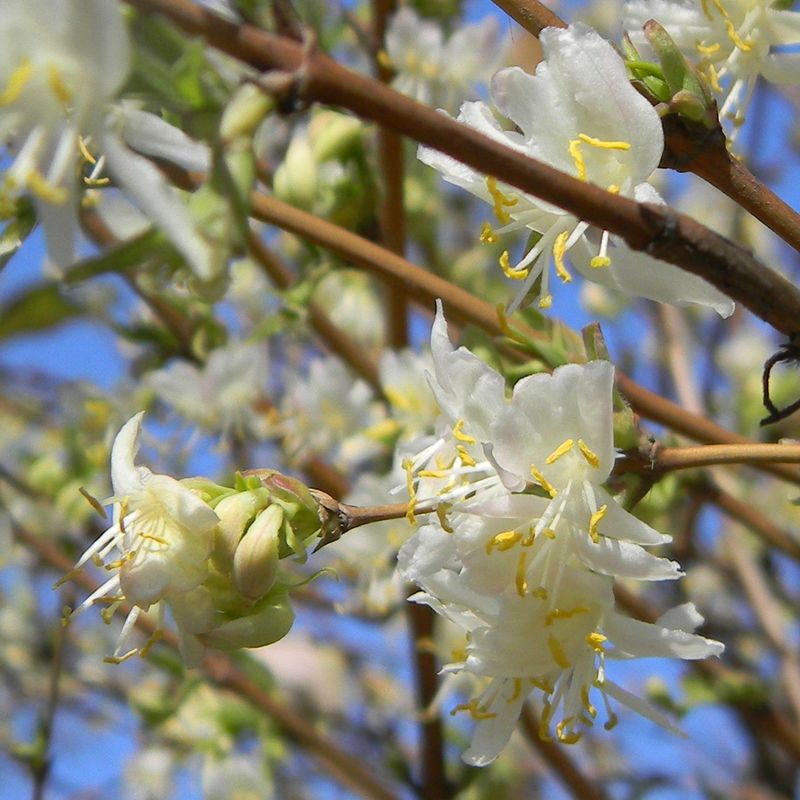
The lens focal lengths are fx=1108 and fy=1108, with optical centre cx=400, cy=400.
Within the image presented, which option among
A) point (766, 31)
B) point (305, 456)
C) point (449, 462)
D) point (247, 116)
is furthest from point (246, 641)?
point (305, 456)

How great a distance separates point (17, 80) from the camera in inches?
21.3

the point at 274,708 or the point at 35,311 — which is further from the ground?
the point at 35,311

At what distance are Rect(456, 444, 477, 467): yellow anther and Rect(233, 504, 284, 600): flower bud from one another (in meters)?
0.15

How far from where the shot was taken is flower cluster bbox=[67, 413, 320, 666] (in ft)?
2.15

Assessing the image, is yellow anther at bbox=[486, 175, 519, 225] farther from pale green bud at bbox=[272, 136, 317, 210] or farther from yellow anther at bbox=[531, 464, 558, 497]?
pale green bud at bbox=[272, 136, 317, 210]

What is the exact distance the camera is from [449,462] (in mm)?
796

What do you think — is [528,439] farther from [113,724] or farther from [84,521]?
[113,724]

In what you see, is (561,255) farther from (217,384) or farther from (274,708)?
(274,708)

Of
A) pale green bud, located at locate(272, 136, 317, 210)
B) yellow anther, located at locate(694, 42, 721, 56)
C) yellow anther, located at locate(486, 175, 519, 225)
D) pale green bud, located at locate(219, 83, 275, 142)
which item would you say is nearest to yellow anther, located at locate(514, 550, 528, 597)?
yellow anther, located at locate(486, 175, 519, 225)

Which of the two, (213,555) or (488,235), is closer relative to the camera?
(213,555)

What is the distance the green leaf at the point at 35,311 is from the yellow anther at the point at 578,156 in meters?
0.35

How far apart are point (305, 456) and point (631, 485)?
95 centimetres

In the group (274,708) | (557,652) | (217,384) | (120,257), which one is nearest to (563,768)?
(274,708)

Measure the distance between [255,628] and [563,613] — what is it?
0.20 m
